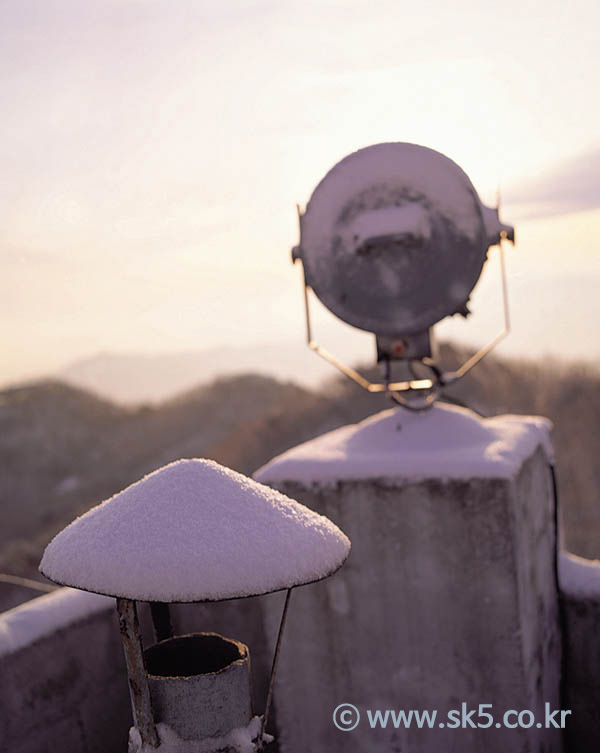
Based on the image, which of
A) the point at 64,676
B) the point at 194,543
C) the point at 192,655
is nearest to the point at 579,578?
the point at 192,655

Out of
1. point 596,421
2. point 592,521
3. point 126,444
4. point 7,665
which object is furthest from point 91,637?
point 126,444

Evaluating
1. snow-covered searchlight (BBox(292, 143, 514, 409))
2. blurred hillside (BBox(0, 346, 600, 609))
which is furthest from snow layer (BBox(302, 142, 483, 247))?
blurred hillside (BBox(0, 346, 600, 609))

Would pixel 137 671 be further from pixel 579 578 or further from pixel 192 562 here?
pixel 579 578

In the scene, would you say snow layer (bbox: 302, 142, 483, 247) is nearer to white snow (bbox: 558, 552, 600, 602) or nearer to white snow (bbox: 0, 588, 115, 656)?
white snow (bbox: 558, 552, 600, 602)

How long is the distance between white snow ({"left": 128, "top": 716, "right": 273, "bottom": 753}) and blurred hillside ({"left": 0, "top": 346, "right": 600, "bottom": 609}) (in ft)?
14.6

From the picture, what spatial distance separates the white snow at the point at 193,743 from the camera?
3457 millimetres

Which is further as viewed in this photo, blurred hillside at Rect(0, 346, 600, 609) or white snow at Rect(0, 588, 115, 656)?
blurred hillside at Rect(0, 346, 600, 609)

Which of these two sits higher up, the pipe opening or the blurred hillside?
the pipe opening

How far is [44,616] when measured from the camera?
5.21 meters

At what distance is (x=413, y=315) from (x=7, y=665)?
10.4ft

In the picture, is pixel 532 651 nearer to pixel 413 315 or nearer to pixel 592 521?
pixel 413 315

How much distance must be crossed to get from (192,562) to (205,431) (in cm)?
3362

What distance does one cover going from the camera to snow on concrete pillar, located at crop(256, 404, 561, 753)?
15.4 feet

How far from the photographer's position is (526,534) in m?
4.90
